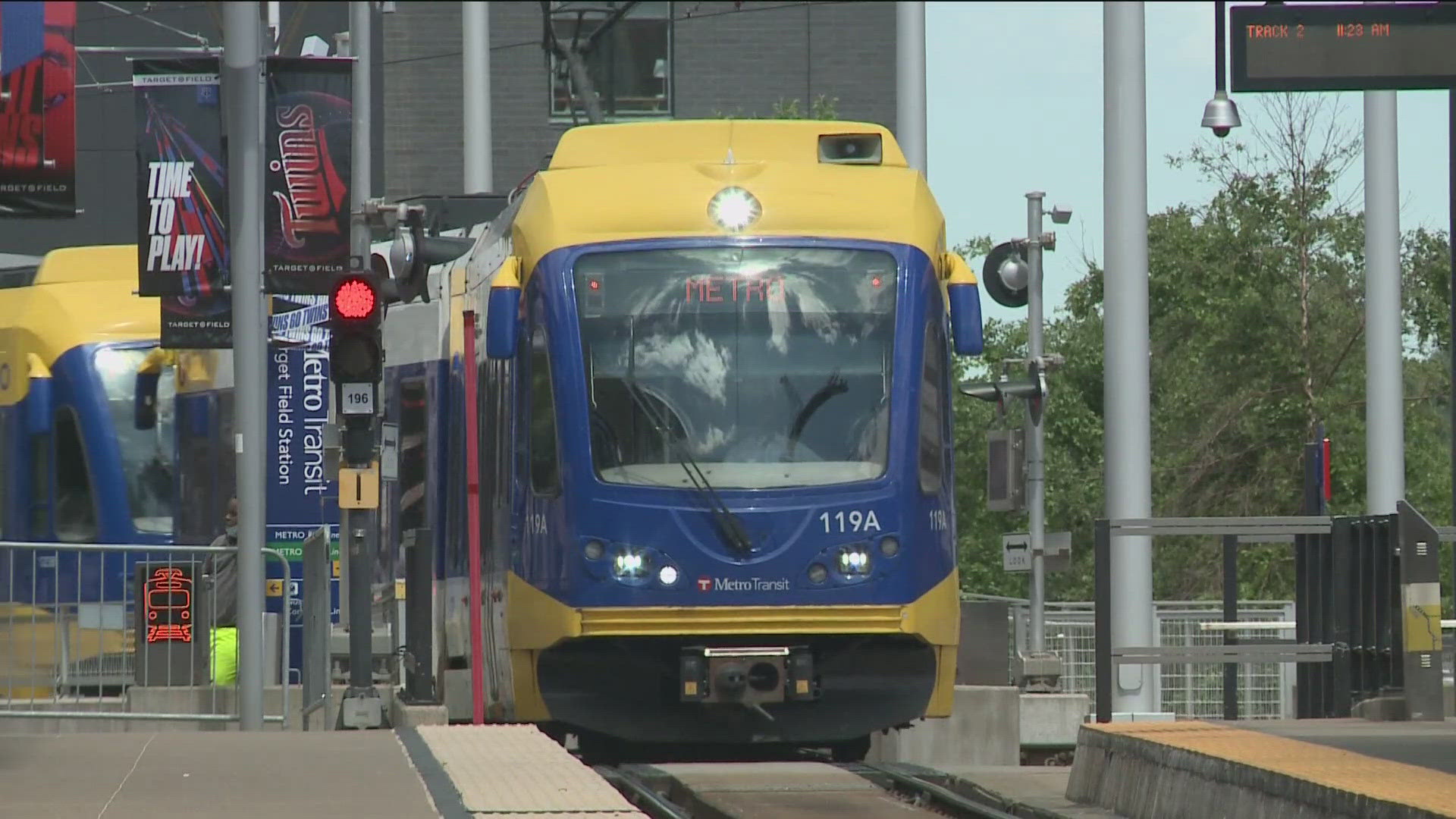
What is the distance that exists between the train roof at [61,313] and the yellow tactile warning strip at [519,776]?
10573 millimetres

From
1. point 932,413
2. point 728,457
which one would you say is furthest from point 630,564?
point 932,413

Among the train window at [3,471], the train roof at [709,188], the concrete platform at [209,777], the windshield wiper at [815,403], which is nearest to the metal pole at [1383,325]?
the train roof at [709,188]

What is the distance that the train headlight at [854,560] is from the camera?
14.8 metres

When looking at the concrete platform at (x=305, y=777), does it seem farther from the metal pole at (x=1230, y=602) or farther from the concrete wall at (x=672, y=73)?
the concrete wall at (x=672, y=73)

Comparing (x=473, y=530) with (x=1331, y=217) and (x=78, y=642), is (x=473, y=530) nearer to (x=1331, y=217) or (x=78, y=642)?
(x=78, y=642)

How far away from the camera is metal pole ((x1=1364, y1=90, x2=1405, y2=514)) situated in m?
25.5

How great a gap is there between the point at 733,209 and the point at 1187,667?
9.91 m

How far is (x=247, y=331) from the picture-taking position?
16.9 metres

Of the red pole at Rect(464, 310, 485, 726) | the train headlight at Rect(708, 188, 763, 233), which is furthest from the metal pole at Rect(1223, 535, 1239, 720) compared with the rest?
the red pole at Rect(464, 310, 485, 726)

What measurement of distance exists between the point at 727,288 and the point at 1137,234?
874cm

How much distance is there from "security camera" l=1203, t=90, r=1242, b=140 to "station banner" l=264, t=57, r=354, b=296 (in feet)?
19.1

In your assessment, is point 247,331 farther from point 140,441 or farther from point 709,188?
point 140,441

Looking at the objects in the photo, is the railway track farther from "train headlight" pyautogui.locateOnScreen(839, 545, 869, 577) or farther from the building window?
the building window

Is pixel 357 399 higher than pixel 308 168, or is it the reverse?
pixel 308 168
